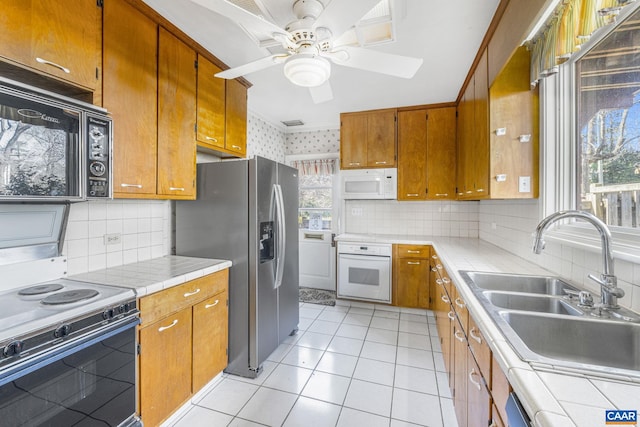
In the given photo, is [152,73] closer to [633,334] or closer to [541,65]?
[541,65]

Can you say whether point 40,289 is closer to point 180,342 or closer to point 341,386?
point 180,342

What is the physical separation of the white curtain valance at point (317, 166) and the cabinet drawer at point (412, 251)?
5.31 feet

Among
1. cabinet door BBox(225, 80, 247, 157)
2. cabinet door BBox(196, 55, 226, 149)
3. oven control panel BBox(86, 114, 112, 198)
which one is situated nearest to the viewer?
oven control panel BBox(86, 114, 112, 198)

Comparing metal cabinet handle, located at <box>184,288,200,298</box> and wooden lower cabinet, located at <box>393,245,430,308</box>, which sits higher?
metal cabinet handle, located at <box>184,288,200,298</box>

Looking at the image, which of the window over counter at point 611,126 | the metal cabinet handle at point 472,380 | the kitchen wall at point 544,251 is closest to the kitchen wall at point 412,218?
the kitchen wall at point 544,251

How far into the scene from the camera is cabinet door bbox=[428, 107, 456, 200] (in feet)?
10.8

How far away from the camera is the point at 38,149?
1.22 metres

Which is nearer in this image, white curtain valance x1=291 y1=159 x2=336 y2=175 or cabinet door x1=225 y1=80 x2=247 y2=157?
cabinet door x1=225 y1=80 x2=247 y2=157

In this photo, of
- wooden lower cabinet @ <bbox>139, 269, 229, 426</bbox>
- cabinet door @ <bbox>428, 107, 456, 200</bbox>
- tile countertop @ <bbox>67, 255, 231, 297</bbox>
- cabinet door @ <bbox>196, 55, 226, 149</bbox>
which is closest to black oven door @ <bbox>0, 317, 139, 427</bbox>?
wooden lower cabinet @ <bbox>139, 269, 229, 426</bbox>

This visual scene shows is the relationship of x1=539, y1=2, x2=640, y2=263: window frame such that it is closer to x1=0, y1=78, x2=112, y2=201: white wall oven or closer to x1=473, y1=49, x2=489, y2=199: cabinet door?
x1=473, y1=49, x2=489, y2=199: cabinet door

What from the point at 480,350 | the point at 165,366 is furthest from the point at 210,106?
the point at 480,350

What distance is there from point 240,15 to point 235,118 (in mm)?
1461

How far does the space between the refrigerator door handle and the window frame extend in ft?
6.18

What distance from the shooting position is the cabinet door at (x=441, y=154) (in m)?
3.30
